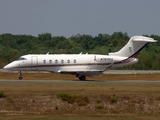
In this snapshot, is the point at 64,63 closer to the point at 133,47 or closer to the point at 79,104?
the point at 133,47

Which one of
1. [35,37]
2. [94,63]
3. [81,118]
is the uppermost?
[35,37]

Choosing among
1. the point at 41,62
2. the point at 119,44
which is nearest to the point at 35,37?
the point at 119,44

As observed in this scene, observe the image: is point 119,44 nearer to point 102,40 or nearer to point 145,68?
point 102,40

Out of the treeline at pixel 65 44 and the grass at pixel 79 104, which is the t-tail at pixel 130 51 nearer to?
the grass at pixel 79 104

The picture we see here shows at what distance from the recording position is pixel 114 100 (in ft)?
144

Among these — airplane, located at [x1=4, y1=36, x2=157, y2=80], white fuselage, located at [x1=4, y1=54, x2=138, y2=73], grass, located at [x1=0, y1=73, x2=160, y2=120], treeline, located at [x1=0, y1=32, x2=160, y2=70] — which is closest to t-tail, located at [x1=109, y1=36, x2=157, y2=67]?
airplane, located at [x1=4, y1=36, x2=157, y2=80]

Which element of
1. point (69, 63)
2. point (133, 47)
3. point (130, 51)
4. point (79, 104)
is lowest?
point (79, 104)

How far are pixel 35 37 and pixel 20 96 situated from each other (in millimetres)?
105316

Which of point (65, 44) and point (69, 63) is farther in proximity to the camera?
point (65, 44)

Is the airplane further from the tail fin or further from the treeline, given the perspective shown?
the treeline

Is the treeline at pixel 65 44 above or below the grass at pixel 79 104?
above

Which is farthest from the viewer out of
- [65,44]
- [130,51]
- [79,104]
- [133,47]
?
[65,44]

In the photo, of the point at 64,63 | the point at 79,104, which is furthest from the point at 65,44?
the point at 79,104

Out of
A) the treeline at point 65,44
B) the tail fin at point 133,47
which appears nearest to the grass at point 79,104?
the tail fin at point 133,47
